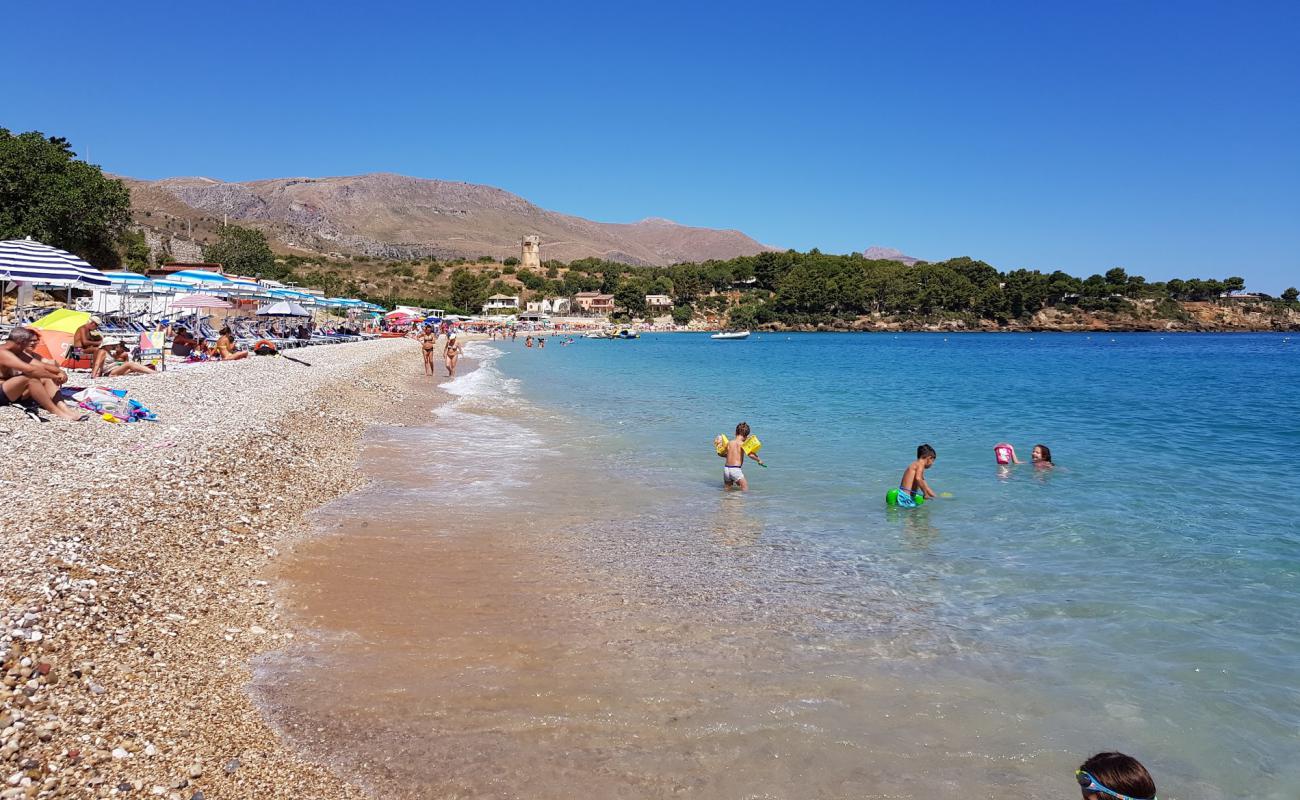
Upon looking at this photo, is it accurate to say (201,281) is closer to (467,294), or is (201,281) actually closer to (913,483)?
(913,483)

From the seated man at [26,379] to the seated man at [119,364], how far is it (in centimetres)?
649

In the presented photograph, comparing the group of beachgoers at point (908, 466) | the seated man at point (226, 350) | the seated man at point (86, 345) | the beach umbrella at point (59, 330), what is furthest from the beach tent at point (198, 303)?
the group of beachgoers at point (908, 466)

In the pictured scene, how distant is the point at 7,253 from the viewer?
1845cm

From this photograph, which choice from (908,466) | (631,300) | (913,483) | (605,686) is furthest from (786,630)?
(631,300)

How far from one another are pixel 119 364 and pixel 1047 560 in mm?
18118

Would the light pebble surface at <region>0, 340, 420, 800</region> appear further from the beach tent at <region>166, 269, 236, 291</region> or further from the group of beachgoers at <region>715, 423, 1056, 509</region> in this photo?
the beach tent at <region>166, 269, 236, 291</region>

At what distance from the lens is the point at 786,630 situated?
5781 millimetres

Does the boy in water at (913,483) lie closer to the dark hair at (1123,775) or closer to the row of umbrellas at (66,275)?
the dark hair at (1123,775)

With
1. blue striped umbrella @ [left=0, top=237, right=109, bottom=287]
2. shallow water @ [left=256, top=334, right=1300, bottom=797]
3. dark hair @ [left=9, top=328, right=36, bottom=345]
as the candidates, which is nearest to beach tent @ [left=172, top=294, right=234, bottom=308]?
blue striped umbrella @ [left=0, top=237, right=109, bottom=287]

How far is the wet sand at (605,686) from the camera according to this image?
3.93 metres

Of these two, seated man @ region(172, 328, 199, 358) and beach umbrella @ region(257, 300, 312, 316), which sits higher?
beach umbrella @ region(257, 300, 312, 316)

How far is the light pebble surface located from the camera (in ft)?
11.5

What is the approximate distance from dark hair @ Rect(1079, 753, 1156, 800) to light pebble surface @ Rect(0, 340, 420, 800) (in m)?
3.15

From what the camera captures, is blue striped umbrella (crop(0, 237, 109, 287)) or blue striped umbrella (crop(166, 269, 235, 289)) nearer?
blue striped umbrella (crop(0, 237, 109, 287))
